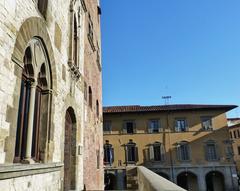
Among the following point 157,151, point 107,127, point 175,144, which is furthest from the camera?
point 107,127

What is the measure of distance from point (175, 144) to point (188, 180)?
406 cm

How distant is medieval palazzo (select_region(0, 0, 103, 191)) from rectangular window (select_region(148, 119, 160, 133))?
18.2 metres

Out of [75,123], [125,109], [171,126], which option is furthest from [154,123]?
[75,123]

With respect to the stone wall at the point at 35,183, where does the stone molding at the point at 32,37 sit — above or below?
above

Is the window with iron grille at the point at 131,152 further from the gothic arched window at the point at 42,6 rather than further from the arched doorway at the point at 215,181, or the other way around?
the gothic arched window at the point at 42,6

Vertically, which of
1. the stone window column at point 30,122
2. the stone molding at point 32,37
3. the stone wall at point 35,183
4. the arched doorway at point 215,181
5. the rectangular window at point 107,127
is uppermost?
the rectangular window at point 107,127

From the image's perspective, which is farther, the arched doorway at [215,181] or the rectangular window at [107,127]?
the rectangular window at [107,127]

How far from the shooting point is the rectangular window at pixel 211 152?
79.2ft

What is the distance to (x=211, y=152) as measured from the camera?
79.8 ft

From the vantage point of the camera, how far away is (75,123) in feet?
24.6

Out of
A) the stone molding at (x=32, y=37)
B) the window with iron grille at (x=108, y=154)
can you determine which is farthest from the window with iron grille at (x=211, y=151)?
the stone molding at (x=32, y=37)

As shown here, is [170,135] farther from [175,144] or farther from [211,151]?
[211,151]

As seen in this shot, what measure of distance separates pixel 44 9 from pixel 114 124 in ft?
70.3

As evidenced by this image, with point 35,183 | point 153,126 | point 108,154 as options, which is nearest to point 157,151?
point 153,126
